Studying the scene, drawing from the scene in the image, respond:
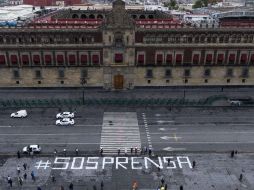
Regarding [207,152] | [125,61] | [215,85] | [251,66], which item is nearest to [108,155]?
[207,152]

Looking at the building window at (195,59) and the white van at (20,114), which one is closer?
the white van at (20,114)

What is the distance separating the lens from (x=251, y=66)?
7950 centimetres

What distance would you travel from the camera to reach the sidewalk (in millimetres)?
44094

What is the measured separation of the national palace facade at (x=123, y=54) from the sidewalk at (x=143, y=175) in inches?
1223

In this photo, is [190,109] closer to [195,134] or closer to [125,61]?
[195,134]

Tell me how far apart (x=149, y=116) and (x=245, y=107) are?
2044 centimetres

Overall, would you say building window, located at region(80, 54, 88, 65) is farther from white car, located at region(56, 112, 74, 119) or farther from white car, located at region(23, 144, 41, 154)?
white car, located at region(23, 144, 41, 154)

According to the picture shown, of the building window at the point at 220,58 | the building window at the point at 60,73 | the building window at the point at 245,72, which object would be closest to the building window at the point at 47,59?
the building window at the point at 60,73

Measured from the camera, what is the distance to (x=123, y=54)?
75.7 metres

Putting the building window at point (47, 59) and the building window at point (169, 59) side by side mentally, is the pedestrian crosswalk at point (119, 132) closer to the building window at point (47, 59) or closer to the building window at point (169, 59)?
the building window at point (169, 59)

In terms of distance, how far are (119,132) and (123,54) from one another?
22951 mm

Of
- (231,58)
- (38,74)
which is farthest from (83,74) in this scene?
(231,58)

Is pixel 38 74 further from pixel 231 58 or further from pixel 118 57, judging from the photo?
pixel 231 58

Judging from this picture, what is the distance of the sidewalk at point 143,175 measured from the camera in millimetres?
44094
